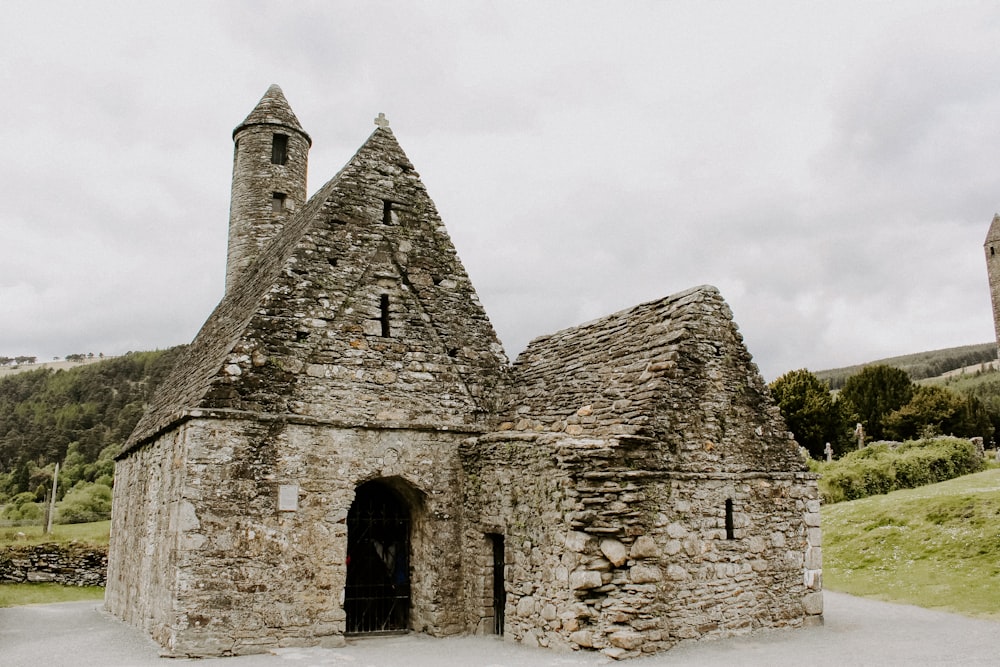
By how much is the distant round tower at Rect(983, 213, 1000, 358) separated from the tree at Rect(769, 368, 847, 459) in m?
11.0

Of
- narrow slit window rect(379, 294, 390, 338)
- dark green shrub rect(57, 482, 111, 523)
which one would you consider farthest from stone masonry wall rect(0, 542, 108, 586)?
narrow slit window rect(379, 294, 390, 338)

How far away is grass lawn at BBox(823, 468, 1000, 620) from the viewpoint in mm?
14516

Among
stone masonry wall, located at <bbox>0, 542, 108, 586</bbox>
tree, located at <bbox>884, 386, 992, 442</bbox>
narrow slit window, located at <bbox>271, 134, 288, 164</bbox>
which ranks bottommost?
stone masonry wall, located at <bbox>0, 542, 108, 586</bbox>

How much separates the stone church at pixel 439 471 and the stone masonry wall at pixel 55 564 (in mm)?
10974

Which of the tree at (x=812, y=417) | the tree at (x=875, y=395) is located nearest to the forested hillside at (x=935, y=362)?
the tree at (x=875, y=395)

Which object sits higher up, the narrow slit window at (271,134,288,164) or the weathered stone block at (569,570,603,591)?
the narrow slit window at (271,134,288,164)

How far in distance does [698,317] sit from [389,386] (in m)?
4.92

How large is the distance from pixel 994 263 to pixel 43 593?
184ft

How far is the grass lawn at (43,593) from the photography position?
65.2ft

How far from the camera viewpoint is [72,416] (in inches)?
2514

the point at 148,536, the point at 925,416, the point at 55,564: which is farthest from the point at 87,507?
the point at 925,416

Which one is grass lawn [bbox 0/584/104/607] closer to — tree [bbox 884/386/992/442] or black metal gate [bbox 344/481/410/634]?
black metal gate [bbox 344/481/410/634]

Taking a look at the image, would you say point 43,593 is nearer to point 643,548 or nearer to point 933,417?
point 643,548

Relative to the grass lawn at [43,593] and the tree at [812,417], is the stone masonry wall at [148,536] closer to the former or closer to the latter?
the grass lawn at [43,593]
